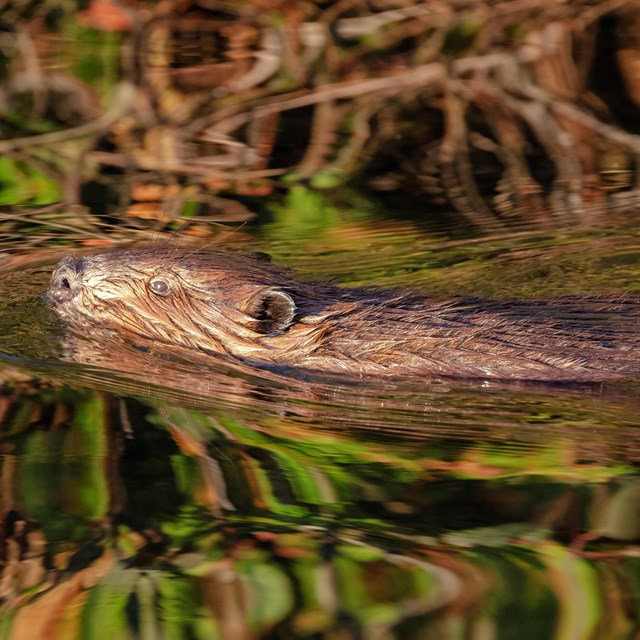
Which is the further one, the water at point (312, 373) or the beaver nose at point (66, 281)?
the beaver nose at point (66, 281)

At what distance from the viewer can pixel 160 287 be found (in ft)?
14.5

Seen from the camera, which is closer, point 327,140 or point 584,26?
point 327,140

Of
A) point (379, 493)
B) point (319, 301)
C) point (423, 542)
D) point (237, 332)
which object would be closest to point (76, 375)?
point (237, 332)

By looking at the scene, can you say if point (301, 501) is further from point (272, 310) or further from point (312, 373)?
point (272, 310)

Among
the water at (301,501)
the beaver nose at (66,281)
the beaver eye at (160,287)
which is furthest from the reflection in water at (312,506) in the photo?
the beaver nose at (66,281)

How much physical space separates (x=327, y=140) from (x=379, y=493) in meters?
3.72

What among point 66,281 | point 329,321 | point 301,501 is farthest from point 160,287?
point 301,501

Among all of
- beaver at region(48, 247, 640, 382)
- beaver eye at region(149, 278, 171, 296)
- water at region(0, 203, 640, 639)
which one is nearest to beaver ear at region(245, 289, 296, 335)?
beaver at region(48, 247, 640, 382)

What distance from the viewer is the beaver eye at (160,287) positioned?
442 centimetres

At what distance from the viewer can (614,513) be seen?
308 centimetres

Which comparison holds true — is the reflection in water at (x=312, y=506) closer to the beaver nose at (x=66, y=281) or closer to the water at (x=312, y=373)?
the water at (x=312, y=373)

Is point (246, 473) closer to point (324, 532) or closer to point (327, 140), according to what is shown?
point (324, 532)

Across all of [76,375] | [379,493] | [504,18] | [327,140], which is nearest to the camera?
[379,493]

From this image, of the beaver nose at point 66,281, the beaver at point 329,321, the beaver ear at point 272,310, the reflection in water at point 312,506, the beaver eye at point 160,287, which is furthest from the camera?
the beaver nose at point 66,281
